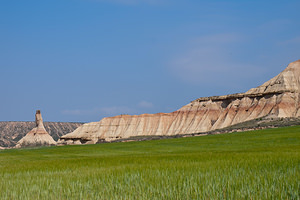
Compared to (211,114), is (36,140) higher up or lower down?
lower down

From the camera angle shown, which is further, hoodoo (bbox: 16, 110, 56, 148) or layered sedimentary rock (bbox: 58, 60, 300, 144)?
hoodoo (bbox: 16, 110, 56, 148)

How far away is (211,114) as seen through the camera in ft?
409

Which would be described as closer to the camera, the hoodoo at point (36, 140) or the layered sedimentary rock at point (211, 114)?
the layered sedimentary rock at point (211, 114)

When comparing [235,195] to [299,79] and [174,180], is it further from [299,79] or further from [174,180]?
[299,79]

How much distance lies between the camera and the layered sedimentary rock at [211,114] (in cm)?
10629

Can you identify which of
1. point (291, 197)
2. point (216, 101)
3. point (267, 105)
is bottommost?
point (291, 197)

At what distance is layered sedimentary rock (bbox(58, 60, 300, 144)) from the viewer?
4185 inches

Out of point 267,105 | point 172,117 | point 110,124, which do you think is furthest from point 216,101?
point 110,124

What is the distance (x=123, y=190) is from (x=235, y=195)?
2.77 metres

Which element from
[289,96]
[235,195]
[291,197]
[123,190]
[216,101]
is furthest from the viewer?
[216,101]

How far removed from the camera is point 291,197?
700cm

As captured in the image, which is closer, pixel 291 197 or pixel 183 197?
pixel 291 197

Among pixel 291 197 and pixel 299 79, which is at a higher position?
pixel 299 79

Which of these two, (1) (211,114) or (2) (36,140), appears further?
(2) (36,140)
